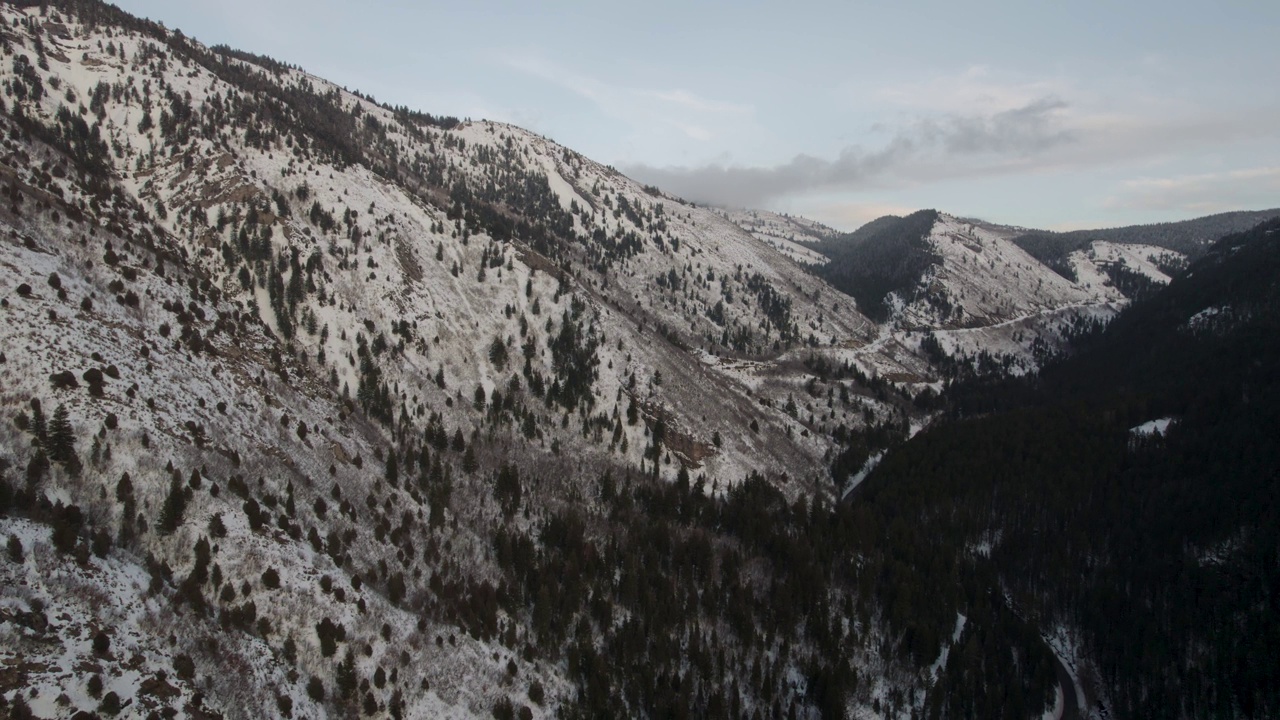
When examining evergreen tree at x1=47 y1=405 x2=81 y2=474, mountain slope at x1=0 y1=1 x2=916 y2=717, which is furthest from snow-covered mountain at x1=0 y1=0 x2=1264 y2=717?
mountain slope at x1=0 y1=1 x2=916 y2=717

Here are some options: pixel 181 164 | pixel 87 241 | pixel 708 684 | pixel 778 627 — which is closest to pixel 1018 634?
pixel 778 627

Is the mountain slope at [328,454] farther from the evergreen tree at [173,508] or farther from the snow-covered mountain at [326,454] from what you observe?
the evergreen tree at [173,508]

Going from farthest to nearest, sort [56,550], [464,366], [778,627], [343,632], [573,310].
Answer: [573,310] → [464,366] → [778,627] → [343,632] → [56,550]

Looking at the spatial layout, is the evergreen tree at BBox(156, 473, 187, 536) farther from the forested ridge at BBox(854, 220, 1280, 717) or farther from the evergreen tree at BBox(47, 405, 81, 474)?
the forested ridge at BBox(854, 220, 1280, 717)

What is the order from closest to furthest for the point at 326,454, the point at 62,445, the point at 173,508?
the point at 62,445 → the point at 173,508 → the point at 326,454

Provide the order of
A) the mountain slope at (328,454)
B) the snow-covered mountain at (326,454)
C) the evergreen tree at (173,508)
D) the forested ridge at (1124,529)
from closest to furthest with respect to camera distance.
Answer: the snow-covered mountain at (326,454)
the mountain slope at (328,454)
the evergreen tree at (173,508)
the forested ridge at (1124,529)

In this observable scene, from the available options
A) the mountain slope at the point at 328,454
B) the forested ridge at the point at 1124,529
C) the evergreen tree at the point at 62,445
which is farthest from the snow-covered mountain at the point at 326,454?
the forested ridge at the point at 1124,529

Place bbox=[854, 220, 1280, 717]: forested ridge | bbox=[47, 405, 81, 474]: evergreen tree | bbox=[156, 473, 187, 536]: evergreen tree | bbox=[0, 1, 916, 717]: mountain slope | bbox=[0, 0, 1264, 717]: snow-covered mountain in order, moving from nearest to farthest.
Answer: bbox=[0, 0, 1264, 717]: snow-covered mountain < bbox=[0, 1, 916, 717]: mountain slope < bbox=[47, 405, 81, 474]: evergreen tree < bbox=[156, 473, 187, 536]: evergreen tree < bbox=[854, 220, 1280, 717]: forested ridge

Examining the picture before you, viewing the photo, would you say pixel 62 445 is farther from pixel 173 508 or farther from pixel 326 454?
pixel 326 454

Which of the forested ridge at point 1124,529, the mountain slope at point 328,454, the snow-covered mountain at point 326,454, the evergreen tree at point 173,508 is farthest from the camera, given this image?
the forested ridge at point 1124,529

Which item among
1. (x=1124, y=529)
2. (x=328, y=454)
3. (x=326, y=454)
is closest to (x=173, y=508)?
(x=326, y=454)

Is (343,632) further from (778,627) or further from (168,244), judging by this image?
(168,244)
